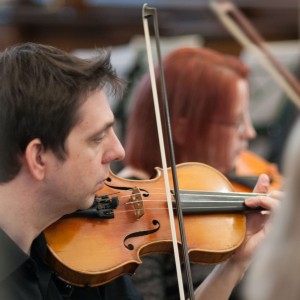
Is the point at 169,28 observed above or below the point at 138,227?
below

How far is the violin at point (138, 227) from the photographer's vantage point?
1.12 m

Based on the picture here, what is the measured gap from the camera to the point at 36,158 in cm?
107

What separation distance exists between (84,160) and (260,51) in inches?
61.0

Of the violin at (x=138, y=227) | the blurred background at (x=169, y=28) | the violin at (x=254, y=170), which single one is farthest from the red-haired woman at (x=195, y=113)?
the blurred background at (x=169, y=28)

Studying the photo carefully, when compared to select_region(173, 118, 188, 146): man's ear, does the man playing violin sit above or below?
above

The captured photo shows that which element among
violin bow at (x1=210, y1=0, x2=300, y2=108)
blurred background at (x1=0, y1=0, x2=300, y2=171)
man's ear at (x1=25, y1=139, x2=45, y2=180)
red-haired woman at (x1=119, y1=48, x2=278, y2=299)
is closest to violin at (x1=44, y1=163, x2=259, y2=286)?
man's ear at (x1=25, y1=139, x2=45, y2=180)

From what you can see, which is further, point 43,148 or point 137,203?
point 137,203

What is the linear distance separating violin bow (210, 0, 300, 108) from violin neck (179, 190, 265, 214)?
3.38ft

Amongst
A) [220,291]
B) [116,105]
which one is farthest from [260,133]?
[220,291]

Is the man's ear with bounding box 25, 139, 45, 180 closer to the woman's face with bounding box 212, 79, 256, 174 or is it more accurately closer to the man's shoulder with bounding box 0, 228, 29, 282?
the man's shoulder with bounding box 0, 228, 29, 282

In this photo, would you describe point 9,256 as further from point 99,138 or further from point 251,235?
point 251,235

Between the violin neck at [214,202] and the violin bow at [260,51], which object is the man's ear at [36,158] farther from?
the violin bow at [260,51]

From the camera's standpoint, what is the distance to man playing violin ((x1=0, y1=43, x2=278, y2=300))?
106cm

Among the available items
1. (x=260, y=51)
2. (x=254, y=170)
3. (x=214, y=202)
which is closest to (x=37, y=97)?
(x=214, y=202)
